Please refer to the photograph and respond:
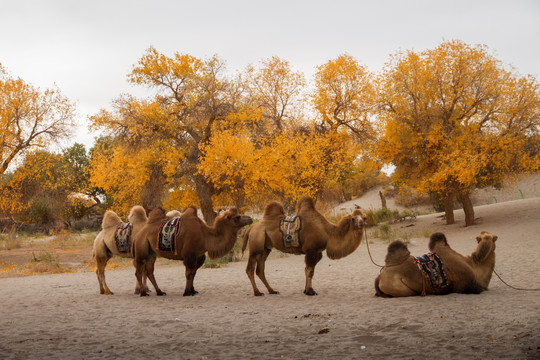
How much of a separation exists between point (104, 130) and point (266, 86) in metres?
12.3

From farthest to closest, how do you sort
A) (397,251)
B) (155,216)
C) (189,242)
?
(155,216) < (189,242) < (397,251)

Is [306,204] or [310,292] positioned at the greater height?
[306,204]

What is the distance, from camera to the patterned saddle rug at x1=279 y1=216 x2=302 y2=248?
10.1 meters

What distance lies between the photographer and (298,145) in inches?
1020

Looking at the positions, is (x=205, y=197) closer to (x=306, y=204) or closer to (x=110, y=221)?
(x=110, y=221)

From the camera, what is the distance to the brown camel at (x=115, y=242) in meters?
11.3

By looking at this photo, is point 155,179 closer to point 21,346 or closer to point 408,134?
point 408,134

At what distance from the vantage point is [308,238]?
10047mm

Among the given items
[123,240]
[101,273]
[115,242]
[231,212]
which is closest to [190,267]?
[231,212]

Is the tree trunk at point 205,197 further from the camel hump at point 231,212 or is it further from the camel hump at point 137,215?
the camel hump at point 231,212

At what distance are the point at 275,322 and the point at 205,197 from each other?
15631 millimetres

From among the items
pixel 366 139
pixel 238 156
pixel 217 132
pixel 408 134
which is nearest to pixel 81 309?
pixel 238 156

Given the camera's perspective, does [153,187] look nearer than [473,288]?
No

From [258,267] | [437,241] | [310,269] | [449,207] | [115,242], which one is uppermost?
[115,242]
